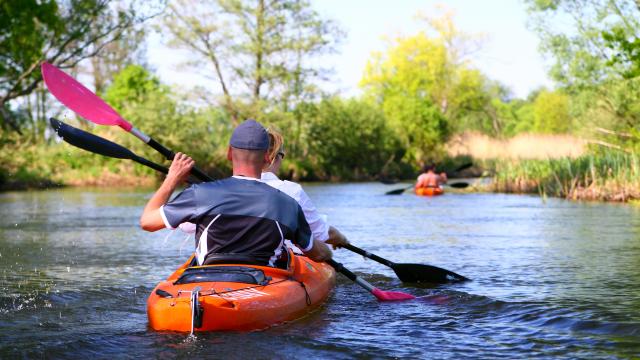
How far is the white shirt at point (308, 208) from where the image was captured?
532 cm

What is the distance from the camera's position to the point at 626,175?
1691 centimetres

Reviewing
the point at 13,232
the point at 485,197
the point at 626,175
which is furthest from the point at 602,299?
the point at 485,197

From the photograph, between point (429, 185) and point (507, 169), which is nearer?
point (429, 185)

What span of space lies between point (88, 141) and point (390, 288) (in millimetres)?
3073

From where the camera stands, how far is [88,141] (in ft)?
17.8

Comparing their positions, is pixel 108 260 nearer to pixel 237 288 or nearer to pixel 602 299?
pixel 237 288

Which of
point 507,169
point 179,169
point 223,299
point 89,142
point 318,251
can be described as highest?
point 507,169

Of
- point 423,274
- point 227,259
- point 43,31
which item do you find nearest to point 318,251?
point 227,259

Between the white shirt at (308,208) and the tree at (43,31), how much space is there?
62.6ft

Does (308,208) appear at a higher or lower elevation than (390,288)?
higher

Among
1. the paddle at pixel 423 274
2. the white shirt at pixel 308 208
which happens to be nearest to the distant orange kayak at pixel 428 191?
the paddle at pixel 423 274

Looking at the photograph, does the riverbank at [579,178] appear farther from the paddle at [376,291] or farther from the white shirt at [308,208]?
the white shirt at [308,208]

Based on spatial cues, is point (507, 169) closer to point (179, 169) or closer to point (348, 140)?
point (348, 140)

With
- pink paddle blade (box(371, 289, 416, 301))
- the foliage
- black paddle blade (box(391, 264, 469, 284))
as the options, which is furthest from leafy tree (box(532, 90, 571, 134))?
pink paddle blade (box(371, 289, 416, 301))
